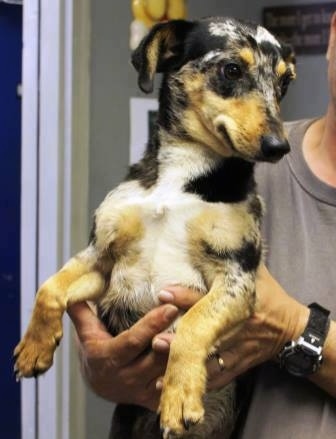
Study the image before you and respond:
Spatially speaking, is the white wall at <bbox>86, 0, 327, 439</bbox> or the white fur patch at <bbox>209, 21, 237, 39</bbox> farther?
the white wall at <bbox>86, 0, 327, 439</bbox>

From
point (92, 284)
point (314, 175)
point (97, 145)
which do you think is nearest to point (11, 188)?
point (97, 145)

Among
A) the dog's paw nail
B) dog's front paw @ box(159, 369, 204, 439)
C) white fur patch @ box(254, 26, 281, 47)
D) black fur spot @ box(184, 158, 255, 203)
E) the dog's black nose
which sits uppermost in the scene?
white fur patch @ box(254, 26, 281, 47)

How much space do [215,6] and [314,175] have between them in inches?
54.2

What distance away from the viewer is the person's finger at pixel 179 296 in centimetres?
127

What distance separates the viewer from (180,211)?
51.8 inches

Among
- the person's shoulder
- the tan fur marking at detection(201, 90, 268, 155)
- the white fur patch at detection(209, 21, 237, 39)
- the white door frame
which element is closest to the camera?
the tan fur marking at detection(201, 90, 268, 155)

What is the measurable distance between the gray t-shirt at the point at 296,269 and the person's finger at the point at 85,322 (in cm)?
32

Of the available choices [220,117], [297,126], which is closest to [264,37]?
[220,117]

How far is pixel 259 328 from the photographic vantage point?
4.23 ft

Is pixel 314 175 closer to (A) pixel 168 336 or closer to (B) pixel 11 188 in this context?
(A) pixel 168 336

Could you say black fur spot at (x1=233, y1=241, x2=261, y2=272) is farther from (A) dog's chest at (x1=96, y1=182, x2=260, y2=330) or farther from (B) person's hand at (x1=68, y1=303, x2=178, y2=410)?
(B) person's hand at (x1=68, y1=303, x2=178, y2=410)

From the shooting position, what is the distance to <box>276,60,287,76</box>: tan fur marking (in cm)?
134

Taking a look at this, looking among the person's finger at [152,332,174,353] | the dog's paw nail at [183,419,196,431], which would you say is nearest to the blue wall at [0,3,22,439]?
the person's finger at [152,332,174,353]

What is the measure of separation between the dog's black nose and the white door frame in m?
1.05
